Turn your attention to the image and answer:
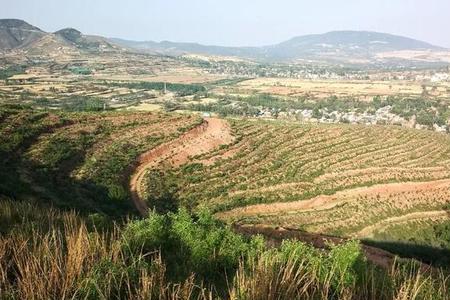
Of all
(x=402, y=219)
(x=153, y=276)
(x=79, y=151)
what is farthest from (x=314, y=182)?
(x=153, y=276)

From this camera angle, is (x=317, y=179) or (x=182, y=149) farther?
(x=182, y=149)

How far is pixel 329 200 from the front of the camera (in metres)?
35.6

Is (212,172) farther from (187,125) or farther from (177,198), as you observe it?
(187,125)

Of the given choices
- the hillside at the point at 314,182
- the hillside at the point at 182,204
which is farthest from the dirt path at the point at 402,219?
the hillside at the point at 182,204

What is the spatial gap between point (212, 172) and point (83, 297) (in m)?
35.4

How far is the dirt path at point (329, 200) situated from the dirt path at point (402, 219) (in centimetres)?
467

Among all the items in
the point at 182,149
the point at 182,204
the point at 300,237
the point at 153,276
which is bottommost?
the point at 182,204

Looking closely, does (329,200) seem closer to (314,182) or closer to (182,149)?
(314,182)

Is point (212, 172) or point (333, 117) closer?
point (212, 172)

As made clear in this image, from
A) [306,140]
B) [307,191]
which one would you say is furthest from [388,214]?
[306,140]

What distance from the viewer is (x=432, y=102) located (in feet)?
372

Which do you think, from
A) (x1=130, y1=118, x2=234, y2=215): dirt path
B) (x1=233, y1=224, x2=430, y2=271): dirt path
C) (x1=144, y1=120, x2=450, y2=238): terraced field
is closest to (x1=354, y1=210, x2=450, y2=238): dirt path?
(x1=144, y1=120, x2=450, y2=238): terraced field

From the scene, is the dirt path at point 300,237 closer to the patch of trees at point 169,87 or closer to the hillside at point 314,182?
the hillside at point 314,182

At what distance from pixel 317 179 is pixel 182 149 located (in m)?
12.9
